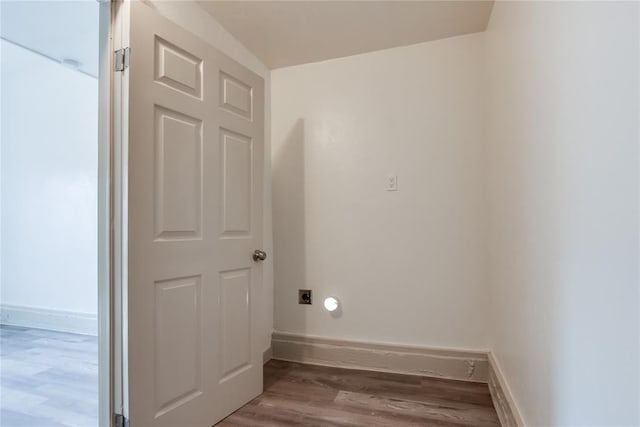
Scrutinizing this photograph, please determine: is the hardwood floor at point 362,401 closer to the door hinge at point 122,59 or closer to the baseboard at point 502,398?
the baseboard at point 502,398

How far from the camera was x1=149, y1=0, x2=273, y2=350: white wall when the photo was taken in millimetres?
1886

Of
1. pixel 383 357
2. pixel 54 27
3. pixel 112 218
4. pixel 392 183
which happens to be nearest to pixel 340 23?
pixel 392 183

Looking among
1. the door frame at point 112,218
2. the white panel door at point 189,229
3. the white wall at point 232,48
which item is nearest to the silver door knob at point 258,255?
the white panel door at point 189,229

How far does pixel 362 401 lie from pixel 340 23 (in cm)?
221

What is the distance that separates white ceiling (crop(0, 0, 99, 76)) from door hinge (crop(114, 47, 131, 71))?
0.80m

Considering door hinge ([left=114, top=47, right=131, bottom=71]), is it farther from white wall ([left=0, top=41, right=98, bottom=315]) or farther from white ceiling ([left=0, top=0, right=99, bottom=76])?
white wall ([left=0, top=41, right=98, bottom=315])

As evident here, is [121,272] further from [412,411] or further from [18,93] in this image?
[18,93]

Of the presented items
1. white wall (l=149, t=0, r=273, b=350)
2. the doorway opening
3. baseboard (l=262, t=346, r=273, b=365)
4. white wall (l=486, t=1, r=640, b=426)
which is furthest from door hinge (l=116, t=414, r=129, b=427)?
the doorway opening

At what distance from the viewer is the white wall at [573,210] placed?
2.22 feet

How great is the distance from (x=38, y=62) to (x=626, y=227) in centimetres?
464

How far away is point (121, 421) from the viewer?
55.1 inches

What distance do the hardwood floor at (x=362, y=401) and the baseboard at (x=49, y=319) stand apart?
1912 mm

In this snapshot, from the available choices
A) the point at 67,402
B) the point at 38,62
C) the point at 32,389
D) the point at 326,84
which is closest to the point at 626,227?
the point at 326,84

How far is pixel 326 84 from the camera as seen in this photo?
263cm
